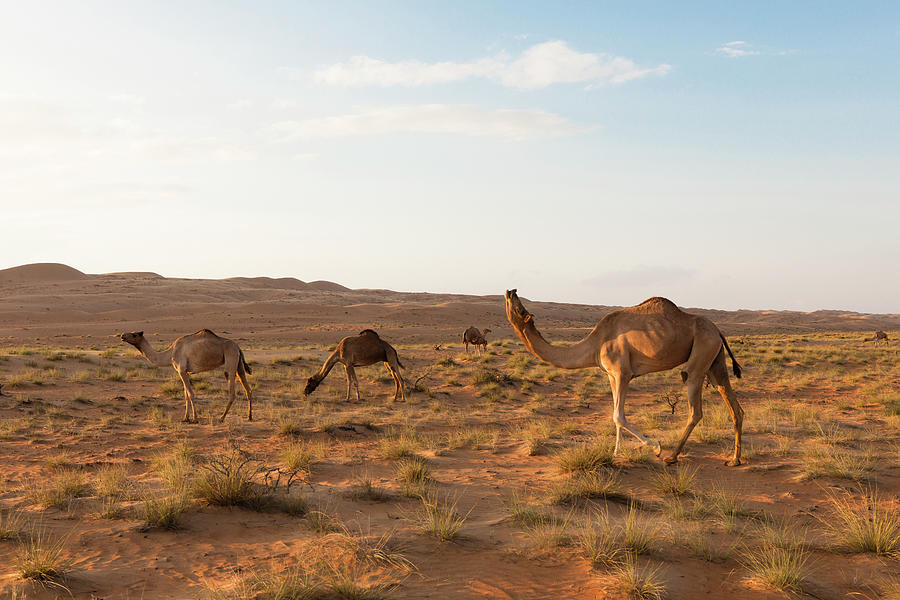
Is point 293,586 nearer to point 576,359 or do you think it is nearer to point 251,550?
point 251,550

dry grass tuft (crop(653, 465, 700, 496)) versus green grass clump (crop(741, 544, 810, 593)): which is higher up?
green grass clump (crop(741, 544, 810, 593))

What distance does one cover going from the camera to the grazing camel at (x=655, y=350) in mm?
8977

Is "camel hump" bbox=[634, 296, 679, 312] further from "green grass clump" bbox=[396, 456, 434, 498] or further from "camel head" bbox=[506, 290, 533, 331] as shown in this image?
"green grass clump" bbox=[396, 456, 434, 498]

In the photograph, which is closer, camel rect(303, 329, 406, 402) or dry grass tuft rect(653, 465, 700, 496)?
dry grass tuft rect(653, 465, 700, 496)

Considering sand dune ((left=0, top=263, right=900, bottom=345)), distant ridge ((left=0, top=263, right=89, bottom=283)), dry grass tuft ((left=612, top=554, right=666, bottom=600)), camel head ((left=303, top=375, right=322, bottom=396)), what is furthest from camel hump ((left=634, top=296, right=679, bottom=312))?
distant ridge ((left=0, top=263, right=89, bottom=283))

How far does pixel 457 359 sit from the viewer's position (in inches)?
1201

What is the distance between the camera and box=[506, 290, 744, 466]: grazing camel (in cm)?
898

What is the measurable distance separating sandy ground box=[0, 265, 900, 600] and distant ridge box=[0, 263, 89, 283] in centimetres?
11552

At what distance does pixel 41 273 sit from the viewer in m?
126

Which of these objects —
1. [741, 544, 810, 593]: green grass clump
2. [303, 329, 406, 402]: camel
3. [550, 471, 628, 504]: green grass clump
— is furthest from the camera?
[303, 329, 406, 402]: camel

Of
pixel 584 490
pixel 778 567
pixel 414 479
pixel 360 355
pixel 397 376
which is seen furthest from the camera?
pixel 397 376

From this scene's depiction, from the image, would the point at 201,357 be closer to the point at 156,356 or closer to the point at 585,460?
the point at 156,356

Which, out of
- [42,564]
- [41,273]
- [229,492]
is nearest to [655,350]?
[229,492]

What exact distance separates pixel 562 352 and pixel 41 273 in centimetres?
14409
